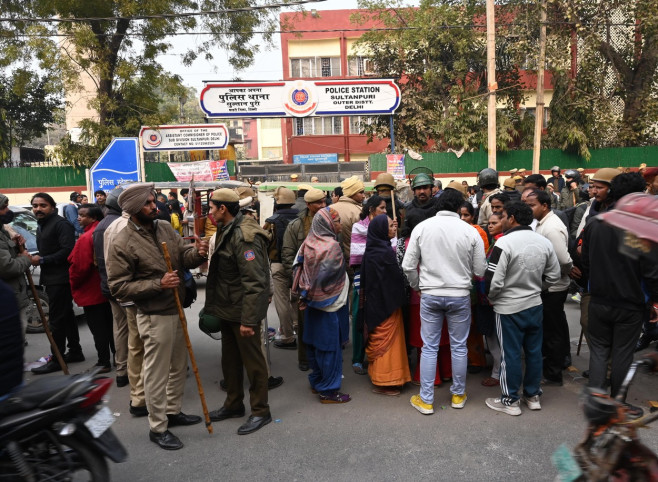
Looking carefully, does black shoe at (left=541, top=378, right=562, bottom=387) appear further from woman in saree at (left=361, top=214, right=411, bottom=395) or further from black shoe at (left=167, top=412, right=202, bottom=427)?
black shoe at (left=167, top=412, right=202, bottom=427)

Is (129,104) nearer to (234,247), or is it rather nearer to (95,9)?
(95,9)

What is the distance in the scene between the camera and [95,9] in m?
16.5

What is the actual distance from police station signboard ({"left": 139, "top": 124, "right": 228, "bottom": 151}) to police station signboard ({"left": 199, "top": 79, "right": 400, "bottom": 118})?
255 cm

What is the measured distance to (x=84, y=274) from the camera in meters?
5.72

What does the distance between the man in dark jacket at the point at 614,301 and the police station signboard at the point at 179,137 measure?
1455 centimetres

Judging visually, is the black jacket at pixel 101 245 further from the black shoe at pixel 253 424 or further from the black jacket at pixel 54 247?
the black shoe at pixel 253 424

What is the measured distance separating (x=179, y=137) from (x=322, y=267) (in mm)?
13612

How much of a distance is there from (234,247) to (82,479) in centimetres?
189

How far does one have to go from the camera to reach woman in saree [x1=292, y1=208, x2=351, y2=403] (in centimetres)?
482

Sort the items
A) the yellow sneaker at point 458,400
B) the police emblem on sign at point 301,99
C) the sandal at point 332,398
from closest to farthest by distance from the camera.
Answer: the yellow sneaker at point 458,400 < the sandal at point 332,398 < the police emblem on sign at point 301,99

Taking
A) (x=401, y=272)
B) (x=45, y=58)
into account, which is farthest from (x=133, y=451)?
(x=45, y=58)

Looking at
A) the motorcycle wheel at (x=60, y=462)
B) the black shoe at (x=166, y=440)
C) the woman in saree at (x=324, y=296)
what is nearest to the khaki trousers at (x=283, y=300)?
the woman in saree at (x=324, y=296)

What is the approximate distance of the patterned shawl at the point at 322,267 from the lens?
4816 millimetres

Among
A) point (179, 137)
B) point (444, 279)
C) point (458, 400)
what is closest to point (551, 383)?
point (458, 400)
